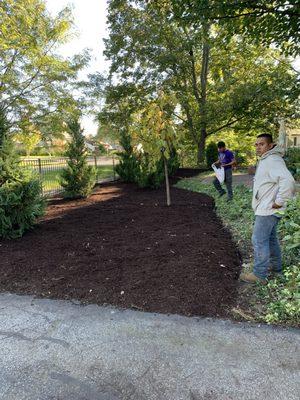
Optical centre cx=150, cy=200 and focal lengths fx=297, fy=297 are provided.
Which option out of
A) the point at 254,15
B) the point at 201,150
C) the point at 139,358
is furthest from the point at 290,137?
the point at 139,358

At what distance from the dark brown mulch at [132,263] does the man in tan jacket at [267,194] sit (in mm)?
422

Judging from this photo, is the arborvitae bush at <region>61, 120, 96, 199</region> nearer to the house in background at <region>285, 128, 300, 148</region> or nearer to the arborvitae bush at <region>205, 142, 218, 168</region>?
the arborvitae bush at <region>205, 142, 218, 168</region>

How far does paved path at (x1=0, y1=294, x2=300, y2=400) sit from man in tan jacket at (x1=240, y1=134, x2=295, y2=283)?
0.90 m

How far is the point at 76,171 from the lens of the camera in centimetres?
1032

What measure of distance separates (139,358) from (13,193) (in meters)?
4.06

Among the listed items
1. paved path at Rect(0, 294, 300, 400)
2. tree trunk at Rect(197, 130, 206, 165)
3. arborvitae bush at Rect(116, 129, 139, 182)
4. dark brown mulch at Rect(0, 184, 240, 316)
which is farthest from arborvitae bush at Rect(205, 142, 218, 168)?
paved path at Rect(0, 294, 300, 400)

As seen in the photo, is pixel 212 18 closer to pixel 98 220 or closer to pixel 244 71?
pixel 98 220

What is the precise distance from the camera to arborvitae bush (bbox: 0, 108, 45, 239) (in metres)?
5.32

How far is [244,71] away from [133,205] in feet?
41.1

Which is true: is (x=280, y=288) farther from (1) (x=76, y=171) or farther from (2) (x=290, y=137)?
(2) (x=290, y=137)

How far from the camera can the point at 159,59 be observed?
52.6 feet

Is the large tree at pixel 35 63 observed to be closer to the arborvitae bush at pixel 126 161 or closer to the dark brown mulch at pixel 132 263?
the arborvitae bush at pixel 126 161

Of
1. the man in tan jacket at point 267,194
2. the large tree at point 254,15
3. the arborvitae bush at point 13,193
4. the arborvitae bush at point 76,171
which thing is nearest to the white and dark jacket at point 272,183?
the man in tan jacket at point 267,194

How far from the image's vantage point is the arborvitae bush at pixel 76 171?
10328 millimetres
